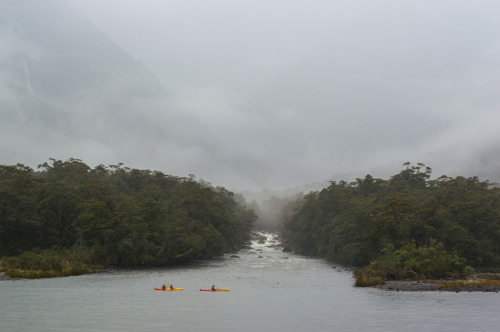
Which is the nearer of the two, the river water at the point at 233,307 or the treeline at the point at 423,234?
the river water at the point at 233,307

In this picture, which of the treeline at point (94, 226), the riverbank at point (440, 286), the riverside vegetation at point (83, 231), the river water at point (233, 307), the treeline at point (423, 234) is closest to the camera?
the river water at point (233, 307)

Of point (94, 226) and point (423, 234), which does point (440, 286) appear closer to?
point (423, 234)

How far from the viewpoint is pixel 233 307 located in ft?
116

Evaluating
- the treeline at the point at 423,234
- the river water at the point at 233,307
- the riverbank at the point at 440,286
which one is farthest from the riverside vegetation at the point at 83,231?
the riverbank at the point at 440,286

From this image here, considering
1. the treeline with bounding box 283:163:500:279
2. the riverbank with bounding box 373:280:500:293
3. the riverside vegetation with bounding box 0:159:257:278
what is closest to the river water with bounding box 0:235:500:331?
the riverbank with bounding box 373:280:500:293

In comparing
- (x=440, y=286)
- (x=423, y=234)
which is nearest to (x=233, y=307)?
(x=440, y=286)

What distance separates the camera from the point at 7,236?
6462 centimetres

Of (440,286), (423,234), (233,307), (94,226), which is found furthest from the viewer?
(94,226)

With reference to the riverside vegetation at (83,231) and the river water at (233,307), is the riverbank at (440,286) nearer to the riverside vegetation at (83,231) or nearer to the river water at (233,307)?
the river water at (233,307)

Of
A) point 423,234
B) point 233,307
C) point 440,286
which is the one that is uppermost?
point 423,234

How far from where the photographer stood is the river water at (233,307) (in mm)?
27844

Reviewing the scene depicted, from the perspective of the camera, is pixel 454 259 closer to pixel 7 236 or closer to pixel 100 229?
pixel 100 229

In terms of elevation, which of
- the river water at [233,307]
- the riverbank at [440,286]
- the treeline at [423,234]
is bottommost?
the river water at [233,307]

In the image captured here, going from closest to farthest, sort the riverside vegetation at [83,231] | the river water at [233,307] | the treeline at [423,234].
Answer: the river water at [233,307] < the treeline at [423,234] < the riverside vegetation at [83,231]
